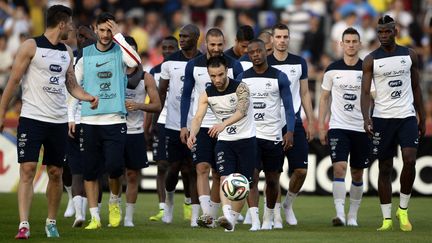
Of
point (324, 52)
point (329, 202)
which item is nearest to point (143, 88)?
point (329, 202)

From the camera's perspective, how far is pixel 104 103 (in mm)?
17125

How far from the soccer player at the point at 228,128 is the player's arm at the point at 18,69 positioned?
2.41m

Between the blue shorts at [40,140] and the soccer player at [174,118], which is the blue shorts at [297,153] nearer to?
the soccer player at [174,118]

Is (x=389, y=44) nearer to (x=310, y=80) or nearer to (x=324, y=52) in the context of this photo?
(x=310, y=80)

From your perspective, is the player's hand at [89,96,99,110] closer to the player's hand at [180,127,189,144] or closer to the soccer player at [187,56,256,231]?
the soccer player at [187,56,256,231]

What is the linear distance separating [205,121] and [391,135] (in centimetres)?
270

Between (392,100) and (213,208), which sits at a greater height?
(392,100)

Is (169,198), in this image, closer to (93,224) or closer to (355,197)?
(93,224)

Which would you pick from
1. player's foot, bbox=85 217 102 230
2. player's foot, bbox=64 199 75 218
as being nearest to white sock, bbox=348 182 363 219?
player's foot, bbox=85 217 102 230

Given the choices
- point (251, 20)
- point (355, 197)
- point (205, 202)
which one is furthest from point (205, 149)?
point (251, 20)

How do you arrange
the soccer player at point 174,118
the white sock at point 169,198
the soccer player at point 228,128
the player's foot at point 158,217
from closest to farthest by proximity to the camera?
the soccer player at point 228,128 < the soccer player at point 174,118 < the white sock at point 169,198 < the player's foot at point 158,217

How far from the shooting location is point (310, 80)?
88.7 feet

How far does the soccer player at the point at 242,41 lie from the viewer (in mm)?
19578

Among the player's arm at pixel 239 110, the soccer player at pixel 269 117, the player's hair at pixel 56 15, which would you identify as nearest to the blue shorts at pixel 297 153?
the soccer player at pixel 269 117
